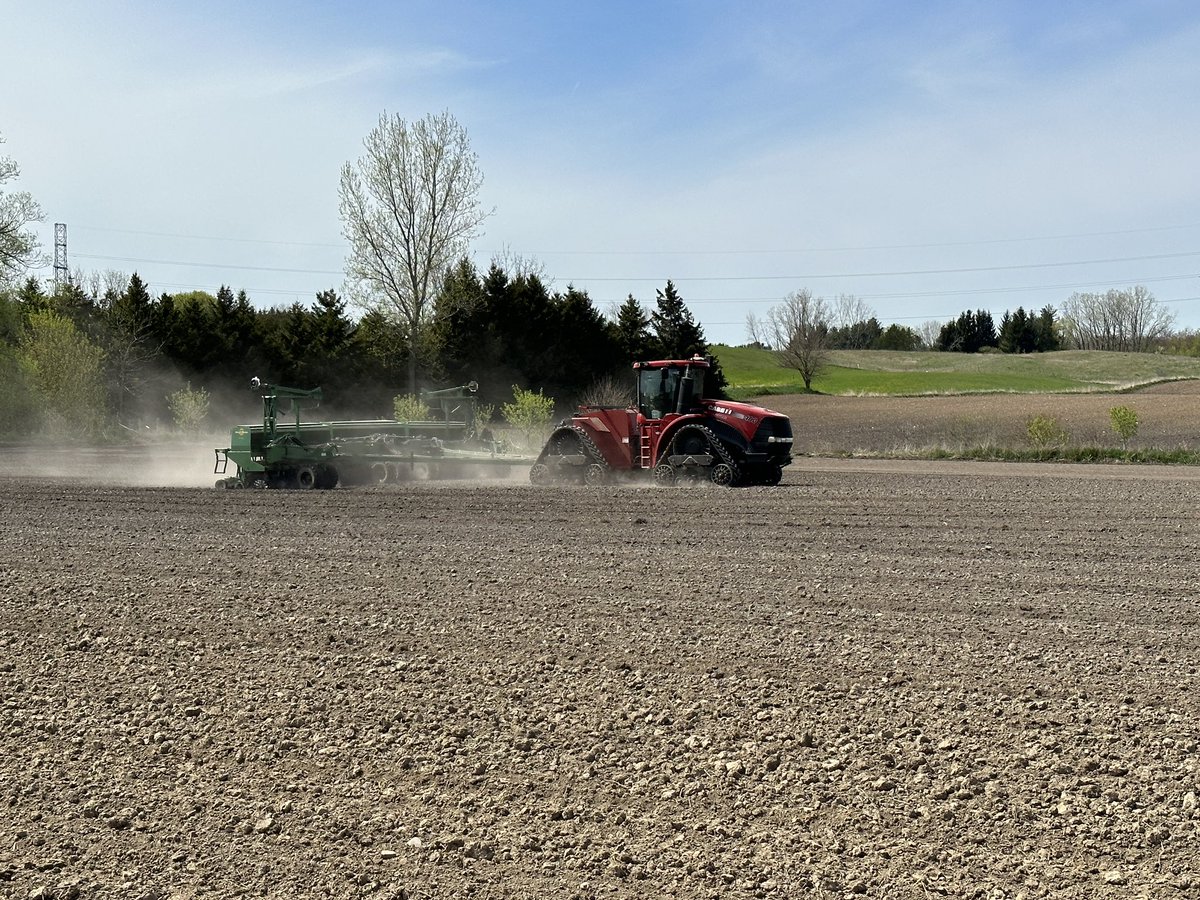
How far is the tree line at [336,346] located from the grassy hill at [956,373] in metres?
Answer: 18.4

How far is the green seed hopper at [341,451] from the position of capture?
19.0m

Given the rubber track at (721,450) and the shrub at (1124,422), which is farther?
the shrub at (1124,422)

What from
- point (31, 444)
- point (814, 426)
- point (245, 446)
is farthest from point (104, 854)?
point (814, 426)

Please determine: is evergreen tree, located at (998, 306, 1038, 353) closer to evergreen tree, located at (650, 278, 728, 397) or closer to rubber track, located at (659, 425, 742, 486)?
evergreen tree, located at (650, 278, 728, 397)

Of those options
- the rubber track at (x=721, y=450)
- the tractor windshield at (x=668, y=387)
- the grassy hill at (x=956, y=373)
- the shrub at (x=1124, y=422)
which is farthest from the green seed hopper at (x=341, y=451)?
the grassy hill at (x=956, y=373)

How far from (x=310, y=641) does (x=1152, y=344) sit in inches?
4679

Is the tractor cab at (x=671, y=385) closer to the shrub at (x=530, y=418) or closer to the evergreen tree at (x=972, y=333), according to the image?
the shrub at (x=530, y=418)

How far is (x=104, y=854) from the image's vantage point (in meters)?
4.18

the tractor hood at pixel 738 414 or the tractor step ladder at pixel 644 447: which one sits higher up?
the tractor hood at pixel 738 414

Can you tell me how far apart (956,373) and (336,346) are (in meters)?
51.0

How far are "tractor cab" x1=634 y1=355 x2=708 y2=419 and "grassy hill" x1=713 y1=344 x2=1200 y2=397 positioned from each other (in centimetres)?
4969

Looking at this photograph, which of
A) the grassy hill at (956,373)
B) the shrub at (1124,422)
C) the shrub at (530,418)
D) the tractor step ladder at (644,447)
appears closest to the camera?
the tractor step ladder at (644,447)

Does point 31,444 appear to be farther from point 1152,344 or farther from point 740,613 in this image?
point 1152,344

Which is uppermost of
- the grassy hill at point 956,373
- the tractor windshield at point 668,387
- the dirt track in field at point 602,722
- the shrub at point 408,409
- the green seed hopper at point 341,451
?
the grassy hill at point 956,373
